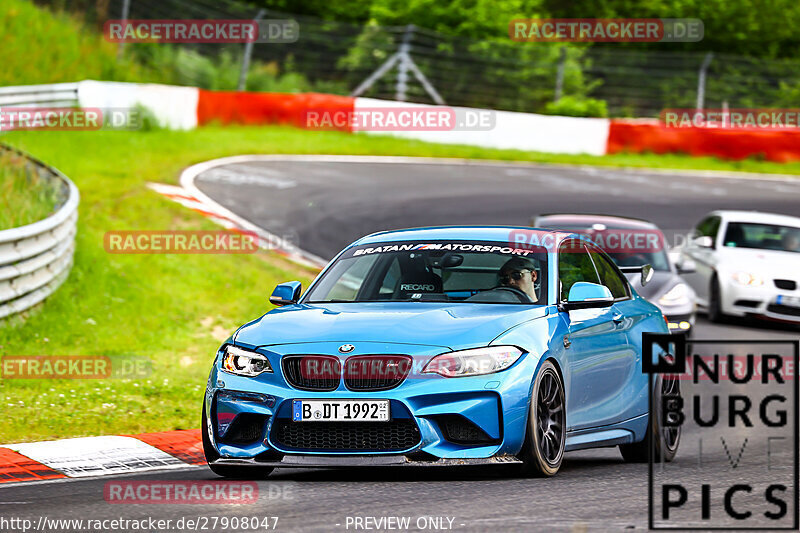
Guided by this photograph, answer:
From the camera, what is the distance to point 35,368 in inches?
470

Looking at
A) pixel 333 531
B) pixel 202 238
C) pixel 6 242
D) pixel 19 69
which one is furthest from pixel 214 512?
pixel 19 69

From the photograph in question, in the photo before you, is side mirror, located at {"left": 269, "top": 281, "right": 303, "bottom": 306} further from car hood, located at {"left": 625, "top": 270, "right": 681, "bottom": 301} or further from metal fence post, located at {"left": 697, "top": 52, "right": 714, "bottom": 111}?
metal fence post, located at {"left": 697, "top": 52, "right": 714, "bottom": 111}

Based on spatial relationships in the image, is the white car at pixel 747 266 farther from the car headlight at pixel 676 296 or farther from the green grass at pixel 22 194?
the green grass at pixel 22 194

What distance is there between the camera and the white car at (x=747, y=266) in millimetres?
16859

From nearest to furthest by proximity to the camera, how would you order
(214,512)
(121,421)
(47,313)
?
1. (214,512)
2. (121,421)
3. (47,313)

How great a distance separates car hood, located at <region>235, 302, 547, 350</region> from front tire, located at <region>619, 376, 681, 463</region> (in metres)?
1.53

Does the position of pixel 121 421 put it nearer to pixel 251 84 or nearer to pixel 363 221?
pixel 363 221

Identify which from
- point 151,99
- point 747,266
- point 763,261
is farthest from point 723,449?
point 151,99

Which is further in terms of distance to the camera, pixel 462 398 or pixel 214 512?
pixel 462 398

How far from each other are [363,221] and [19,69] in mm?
12332

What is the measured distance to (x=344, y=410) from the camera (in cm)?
679

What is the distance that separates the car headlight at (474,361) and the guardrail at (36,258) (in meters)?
6.72

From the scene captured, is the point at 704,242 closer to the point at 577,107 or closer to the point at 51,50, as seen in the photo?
the point at 577,107

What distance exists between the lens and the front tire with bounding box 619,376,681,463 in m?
8.62
